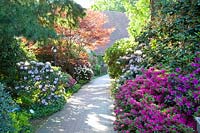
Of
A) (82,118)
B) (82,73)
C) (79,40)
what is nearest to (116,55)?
(79,40)

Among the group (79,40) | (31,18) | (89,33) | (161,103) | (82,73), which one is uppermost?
(89,33)

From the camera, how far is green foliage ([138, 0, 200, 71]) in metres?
6.59

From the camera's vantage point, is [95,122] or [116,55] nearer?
[95,122]

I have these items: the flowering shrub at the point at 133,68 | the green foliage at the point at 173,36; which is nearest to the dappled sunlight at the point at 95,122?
the flowering shrub at the point at 133,68

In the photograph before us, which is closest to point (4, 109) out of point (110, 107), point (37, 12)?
point (37, 12)

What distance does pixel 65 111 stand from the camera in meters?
9.26

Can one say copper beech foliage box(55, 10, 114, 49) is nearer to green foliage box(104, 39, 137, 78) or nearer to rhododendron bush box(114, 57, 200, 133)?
green foliage box(104, 39, 137, 78)

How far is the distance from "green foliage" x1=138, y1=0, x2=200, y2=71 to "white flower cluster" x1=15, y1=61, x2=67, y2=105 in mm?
3187

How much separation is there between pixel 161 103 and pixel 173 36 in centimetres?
332

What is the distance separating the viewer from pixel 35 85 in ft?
31.1

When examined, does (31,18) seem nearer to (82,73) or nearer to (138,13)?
(82,73)

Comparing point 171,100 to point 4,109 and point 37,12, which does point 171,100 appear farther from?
point 37,12

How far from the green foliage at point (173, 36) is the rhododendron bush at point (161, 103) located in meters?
0.69

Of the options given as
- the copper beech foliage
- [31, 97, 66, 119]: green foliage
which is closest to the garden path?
[31, 97, 66, 119]: green foliage
